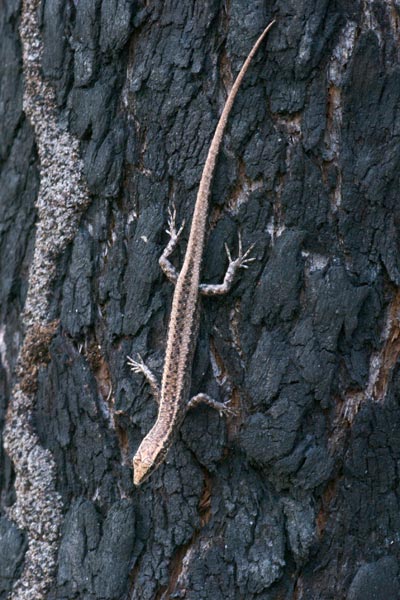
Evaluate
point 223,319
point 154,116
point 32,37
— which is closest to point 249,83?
point 154,116

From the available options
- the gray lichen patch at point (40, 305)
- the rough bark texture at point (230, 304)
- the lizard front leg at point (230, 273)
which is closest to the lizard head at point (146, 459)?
the rough bark texture at point (230, 304)

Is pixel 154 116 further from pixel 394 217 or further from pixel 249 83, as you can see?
pixel 394 217

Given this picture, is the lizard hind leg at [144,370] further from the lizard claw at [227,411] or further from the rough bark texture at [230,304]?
the lizard claw at [227,411]

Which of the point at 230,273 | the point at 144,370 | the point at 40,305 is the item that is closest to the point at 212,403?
the point at 144,370

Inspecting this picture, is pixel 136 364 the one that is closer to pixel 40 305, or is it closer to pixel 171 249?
pixel 171 249

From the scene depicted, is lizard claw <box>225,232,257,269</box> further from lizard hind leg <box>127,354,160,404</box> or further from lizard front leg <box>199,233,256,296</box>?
lizard hind leg <box>127,354,160,404</box>

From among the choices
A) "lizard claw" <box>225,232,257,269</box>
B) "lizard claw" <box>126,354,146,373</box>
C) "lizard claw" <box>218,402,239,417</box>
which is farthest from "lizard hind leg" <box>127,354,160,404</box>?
"lizard claw" <box>225,232,257,269</box>

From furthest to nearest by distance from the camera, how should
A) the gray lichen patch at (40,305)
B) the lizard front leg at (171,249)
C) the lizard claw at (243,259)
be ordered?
the gray lichen patch at (40,305) → the lizard front leg at (171,249) → the lizard claw at (243,259)
